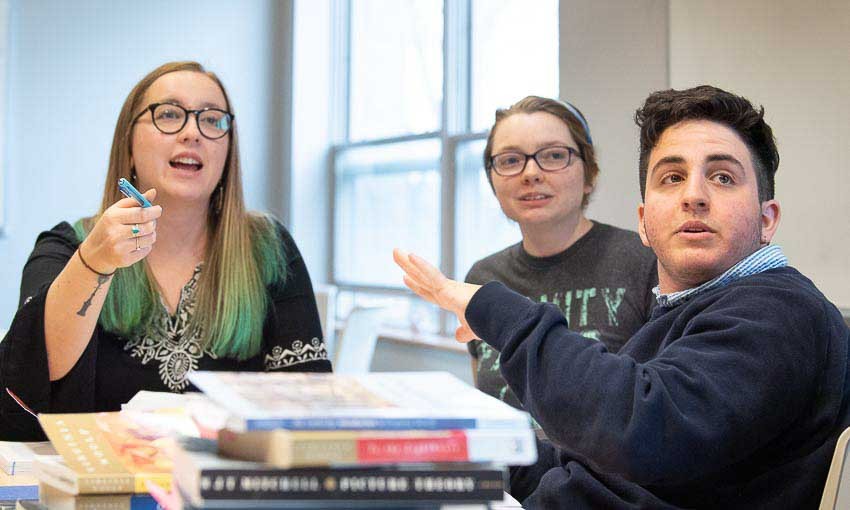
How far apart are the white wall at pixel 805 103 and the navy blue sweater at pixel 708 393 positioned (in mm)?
1369

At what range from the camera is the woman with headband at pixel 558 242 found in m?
2.02

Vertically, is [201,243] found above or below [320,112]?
below

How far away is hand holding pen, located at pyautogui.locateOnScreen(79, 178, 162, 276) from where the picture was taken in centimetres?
150

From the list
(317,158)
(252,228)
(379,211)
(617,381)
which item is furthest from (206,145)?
(317,158)

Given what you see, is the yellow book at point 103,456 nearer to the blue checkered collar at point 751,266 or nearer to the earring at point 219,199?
the blue checkered collar at point 751,266

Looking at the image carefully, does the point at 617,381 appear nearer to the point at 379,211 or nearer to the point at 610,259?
the point at 610,259

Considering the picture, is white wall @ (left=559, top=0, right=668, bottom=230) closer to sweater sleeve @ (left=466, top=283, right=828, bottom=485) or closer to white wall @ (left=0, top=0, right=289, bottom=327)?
sweater sleeve @ (left=466, top=283, right=828, bottom=485)

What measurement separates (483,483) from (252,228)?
1.47 metres

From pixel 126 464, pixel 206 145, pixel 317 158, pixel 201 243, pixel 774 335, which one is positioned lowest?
pixel 126 464

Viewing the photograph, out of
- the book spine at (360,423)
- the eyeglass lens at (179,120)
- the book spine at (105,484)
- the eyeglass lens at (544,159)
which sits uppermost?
the eyeglass lens at (179,120)

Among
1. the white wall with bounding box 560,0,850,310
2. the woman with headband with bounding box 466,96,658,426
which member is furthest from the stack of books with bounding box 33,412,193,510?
the white wall with bounding box 560,0,850,310

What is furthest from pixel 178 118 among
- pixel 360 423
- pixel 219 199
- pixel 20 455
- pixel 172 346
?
pixel 360 423

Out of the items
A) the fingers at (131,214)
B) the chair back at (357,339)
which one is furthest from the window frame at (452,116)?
the fingers at (131,214)

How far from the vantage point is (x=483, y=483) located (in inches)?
29.0
